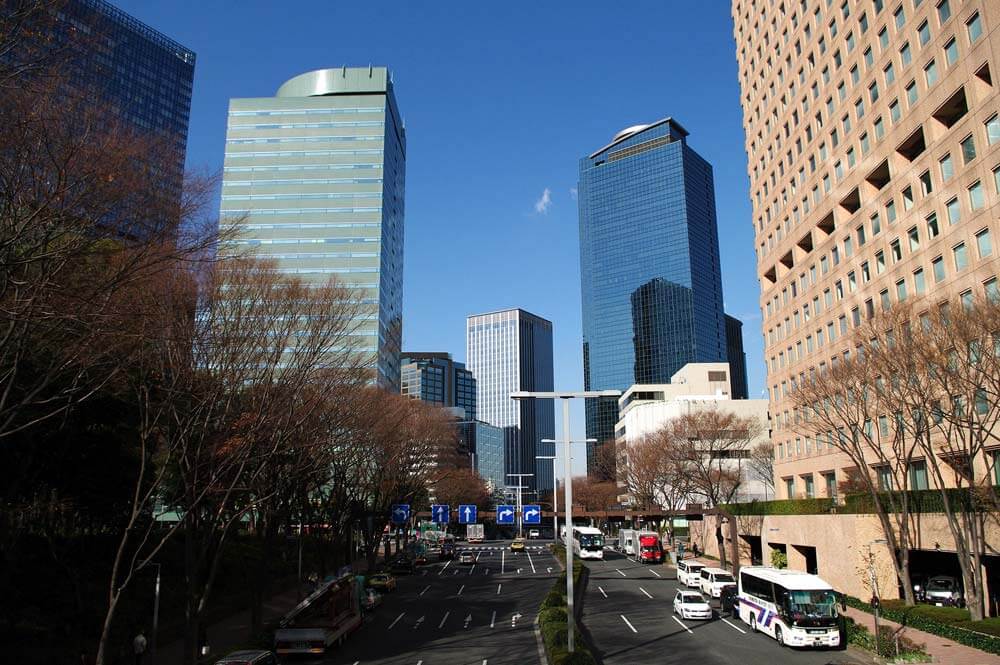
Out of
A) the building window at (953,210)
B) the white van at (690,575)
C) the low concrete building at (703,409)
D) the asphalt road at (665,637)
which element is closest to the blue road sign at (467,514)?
the asphalt road at (665,637)

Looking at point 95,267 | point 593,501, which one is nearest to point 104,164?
point 95,267

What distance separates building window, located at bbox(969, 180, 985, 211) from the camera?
3401 centimetres

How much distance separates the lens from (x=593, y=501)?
121 meters

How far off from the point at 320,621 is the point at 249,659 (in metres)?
7.19

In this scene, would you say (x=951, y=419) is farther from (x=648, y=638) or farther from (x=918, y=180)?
(x=918, y=180)

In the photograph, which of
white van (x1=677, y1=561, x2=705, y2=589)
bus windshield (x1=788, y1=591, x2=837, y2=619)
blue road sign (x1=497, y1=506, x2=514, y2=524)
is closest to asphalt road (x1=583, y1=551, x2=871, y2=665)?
white van (x1=677, y1=561, x2=705, y2=589)

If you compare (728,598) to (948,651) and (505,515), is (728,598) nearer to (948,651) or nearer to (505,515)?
(948,651)

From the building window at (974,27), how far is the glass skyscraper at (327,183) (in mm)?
83128

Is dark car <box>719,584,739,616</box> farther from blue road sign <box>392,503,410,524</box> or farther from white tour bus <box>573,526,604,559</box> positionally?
white tour bus <box>573,526,604,559</box>

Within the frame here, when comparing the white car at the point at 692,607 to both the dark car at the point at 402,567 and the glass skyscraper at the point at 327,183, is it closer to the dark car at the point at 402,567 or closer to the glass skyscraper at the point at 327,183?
the dark car at the point at 402,567

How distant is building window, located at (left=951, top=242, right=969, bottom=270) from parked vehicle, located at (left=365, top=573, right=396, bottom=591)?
3811cm

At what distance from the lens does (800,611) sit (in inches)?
1072

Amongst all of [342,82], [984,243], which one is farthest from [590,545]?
[342,82]

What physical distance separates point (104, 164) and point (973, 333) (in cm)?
2704
